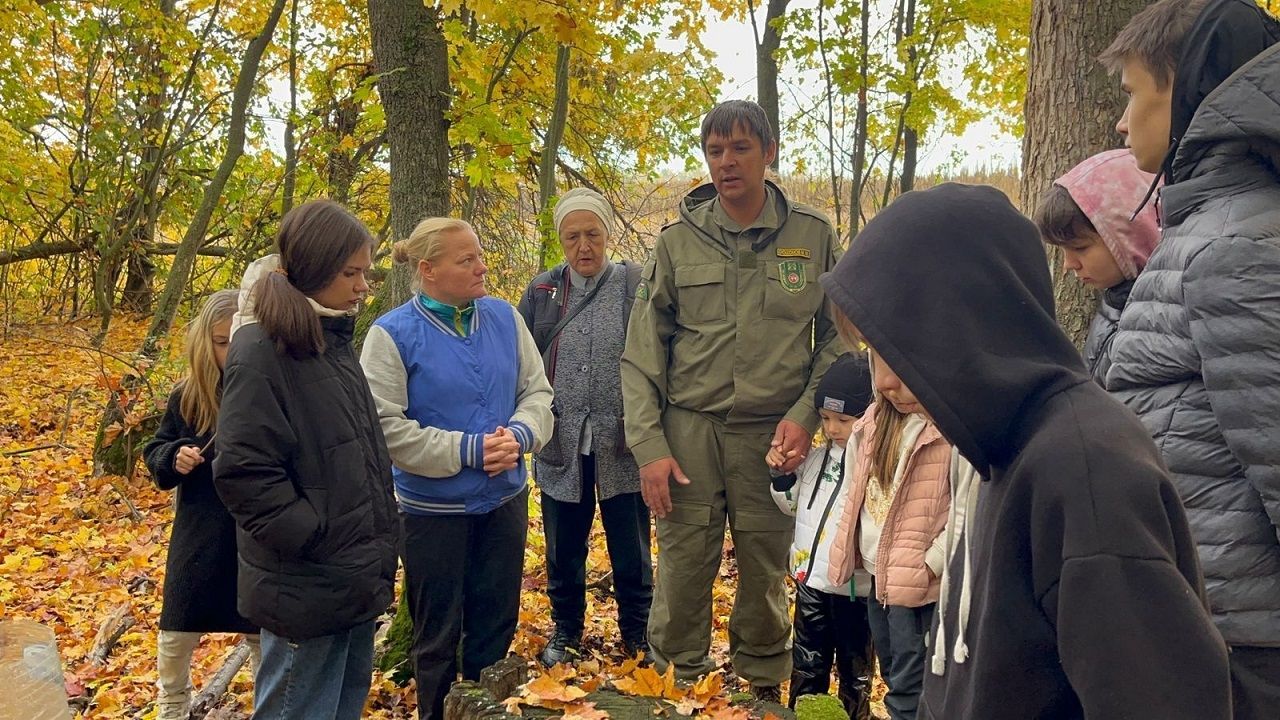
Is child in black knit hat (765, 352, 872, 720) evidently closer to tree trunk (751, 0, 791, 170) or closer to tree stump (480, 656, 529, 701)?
tree stump (480, 656, 529, 701)

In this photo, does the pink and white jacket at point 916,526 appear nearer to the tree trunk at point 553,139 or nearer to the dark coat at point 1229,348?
the dark coat at point 1229,348

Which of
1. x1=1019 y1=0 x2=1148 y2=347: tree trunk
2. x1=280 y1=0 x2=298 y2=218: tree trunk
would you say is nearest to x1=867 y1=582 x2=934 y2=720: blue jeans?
x1=1019 y1=0 x2=1148 y2=347: tree trunk

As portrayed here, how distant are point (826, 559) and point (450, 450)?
155cm

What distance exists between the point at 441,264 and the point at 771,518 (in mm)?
1744

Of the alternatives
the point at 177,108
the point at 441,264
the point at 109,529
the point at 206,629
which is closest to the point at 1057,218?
the point at 441,264

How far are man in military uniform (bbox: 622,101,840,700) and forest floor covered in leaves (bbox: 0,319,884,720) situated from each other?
0.27 metres

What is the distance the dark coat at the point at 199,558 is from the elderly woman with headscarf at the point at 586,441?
4.80 ft

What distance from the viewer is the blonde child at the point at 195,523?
3.32m

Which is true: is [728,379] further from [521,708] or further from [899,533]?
[521,708]

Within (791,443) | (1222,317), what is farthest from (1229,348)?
(791,443)

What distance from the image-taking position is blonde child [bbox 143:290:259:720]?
332 cm

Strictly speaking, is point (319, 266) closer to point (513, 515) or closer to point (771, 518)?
point (513, 515)

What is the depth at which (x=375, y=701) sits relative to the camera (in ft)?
13.1

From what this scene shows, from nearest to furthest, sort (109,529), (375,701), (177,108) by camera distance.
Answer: (375,701), (109,529), (177,108)
